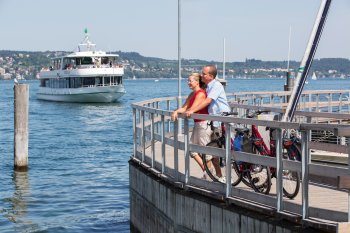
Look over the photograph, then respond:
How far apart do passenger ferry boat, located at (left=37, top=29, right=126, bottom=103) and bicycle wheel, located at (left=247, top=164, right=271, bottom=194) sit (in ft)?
251

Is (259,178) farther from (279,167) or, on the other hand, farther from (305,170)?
(305,170)

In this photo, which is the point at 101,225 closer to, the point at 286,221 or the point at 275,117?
the point at 275,117

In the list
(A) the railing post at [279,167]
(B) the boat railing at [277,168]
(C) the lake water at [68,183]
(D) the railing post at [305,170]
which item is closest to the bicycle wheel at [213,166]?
(B) the boat railing at [277,168]

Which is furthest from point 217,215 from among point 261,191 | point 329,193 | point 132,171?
point 132,171

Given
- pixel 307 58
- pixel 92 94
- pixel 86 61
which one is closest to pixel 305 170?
pixel 307 58

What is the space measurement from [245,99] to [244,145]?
38.2 feet

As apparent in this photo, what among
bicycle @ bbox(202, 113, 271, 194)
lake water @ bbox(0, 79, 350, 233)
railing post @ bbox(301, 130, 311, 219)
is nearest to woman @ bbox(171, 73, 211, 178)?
bicycle @ bbox(202, 113, 271, 194)

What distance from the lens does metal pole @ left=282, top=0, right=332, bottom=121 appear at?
30.8 ft

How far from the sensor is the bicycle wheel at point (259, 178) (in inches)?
364

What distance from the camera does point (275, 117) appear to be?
11562mm

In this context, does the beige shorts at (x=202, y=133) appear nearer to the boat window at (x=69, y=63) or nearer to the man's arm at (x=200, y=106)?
the man's arm at (x=200, y=106)

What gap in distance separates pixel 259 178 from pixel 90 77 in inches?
3125

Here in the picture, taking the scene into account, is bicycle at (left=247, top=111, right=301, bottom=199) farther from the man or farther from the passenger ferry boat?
the passenger ferry boat

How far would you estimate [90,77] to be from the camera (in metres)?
88.2
